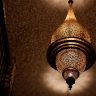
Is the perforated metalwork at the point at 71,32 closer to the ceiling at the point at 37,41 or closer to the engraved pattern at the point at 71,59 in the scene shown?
the engraved pattern at the point at 71,59

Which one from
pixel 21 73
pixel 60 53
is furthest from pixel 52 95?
pixel 60 53

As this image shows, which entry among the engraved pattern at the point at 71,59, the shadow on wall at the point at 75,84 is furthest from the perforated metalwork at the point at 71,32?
the shadow on wall at the point at 75,84

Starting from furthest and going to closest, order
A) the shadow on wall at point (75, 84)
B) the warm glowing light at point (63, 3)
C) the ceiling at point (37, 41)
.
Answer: the shadow on wall at point (75, 84)
the ceiling at point (37, 41)
the warm glowing light at point (63, 3)

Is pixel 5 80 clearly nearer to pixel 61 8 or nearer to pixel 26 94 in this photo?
pixel 61 8

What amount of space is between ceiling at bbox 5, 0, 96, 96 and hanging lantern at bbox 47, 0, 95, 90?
3.99 feet

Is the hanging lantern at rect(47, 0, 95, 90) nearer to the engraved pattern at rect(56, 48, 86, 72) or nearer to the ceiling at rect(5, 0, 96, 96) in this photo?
the engraved pattern at rect(56, 48, 86, 72)

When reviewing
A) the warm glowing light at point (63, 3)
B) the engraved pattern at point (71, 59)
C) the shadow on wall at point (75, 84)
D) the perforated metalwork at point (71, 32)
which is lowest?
the engraved pattern at point (71, 59)

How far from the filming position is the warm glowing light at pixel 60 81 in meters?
6.68

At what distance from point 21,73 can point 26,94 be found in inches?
36.4

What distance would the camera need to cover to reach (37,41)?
587 cm

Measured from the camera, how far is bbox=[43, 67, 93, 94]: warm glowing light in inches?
263

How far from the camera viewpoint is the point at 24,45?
5.95m

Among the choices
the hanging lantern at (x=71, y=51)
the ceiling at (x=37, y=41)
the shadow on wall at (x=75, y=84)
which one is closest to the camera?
the hanging lantern at (x=71, y=51)

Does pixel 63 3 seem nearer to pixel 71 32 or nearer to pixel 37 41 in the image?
pixel 37 41
